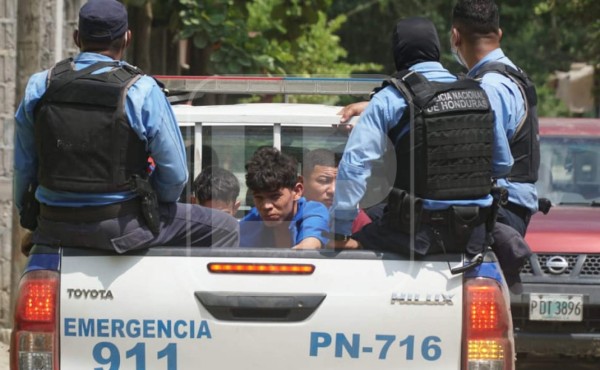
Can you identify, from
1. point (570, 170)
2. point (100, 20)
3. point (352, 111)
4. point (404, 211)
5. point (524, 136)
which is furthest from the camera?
point (570, 170)

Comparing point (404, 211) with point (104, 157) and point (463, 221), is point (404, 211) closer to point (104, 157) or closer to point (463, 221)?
point (463, 221)

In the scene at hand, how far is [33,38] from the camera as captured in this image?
914 cm

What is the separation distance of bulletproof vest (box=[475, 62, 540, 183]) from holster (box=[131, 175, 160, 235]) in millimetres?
1863

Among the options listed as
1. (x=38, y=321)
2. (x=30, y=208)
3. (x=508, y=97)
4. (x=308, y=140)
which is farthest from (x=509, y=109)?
(x=38, y=321)

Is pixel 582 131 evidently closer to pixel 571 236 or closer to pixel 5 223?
pixel 571 236

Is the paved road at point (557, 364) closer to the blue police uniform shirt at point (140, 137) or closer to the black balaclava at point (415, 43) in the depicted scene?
the black balaclava at point (415, 43)

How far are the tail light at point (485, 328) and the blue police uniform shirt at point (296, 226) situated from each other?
0.98m

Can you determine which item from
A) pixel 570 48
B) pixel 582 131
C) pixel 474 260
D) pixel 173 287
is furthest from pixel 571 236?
pixel 570 48

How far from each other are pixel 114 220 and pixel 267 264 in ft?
2.11

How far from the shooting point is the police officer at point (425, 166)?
4.82 metres

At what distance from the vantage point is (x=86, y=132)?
4746 millimetres

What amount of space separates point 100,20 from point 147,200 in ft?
2.74

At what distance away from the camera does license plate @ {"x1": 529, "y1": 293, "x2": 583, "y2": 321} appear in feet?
26.3

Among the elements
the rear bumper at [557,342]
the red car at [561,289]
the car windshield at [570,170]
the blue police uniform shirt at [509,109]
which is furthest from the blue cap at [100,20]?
the car windshield at [570,170]
